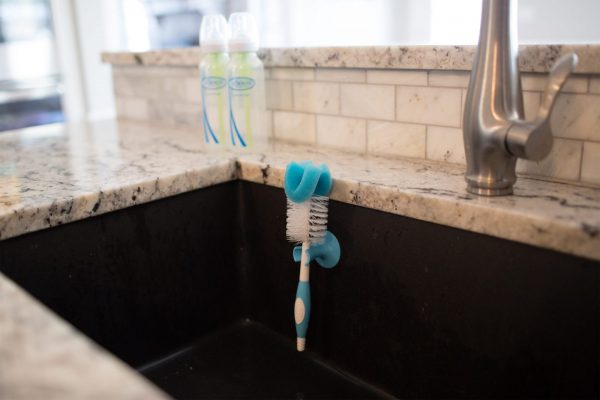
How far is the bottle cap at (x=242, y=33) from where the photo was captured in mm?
923

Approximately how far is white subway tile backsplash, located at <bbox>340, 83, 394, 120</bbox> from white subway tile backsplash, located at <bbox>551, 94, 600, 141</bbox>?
0.25 metres

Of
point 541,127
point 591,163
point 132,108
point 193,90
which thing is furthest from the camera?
point 132,108

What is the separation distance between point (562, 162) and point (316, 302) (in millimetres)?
375

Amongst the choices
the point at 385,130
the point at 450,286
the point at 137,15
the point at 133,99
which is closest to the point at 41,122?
the point at 137,15

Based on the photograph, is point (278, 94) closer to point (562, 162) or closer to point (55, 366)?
point (562, 162)

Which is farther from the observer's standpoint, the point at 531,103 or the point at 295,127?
the point at 295,127

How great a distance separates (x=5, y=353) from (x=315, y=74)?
70 centimetres

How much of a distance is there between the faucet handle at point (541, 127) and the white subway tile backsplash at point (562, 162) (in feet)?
0.37

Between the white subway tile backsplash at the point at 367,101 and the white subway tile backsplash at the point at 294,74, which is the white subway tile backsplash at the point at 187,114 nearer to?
the white subway tile backsplash at the point at 294,74

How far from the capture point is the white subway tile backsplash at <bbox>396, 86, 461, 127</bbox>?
0.80 meters

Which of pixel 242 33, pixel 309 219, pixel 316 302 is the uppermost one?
pixel 242 33

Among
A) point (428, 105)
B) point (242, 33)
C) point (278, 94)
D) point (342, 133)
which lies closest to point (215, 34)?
point (242, 33)

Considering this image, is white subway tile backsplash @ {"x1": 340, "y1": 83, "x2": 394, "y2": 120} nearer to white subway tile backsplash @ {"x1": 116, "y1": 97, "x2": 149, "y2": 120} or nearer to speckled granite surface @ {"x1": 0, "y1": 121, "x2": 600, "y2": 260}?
speckled granite surface @ {"x1": 0, "y1": 121, "x2": 600, "y2": 260}

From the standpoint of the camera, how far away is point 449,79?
0.80 meters
